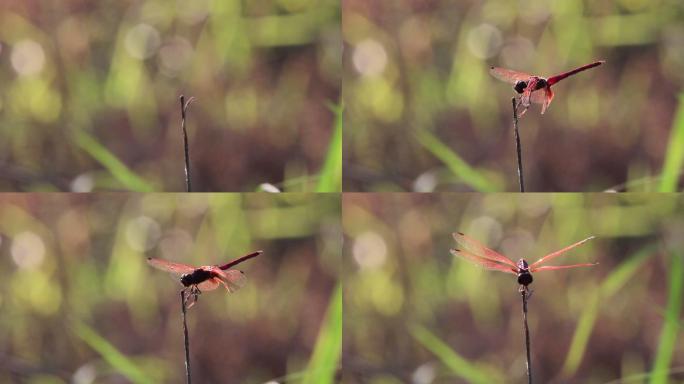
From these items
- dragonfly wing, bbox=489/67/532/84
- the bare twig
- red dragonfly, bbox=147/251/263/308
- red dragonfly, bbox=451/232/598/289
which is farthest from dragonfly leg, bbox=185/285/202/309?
dragonfly wing, bbox=489/67/532/84

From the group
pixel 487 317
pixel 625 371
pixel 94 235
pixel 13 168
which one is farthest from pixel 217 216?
pixel 625 371

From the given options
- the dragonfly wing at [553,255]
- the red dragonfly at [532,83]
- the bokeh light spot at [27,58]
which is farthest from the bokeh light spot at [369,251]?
the bokeh light spot at [27,58]

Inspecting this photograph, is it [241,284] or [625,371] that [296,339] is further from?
[625,371]

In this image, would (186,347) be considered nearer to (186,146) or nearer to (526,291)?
(186,146)

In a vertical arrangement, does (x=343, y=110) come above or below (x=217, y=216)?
above

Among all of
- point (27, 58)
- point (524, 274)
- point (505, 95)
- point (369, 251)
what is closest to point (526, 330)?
point (524, 274)

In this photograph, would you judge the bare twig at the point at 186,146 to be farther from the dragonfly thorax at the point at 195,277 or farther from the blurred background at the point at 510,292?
the blurred background at the point at 510,292

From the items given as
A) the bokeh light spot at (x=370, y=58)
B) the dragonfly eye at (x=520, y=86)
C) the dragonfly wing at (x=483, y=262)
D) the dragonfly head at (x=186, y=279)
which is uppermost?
the bokeh light spot at (x=370, y=58)
